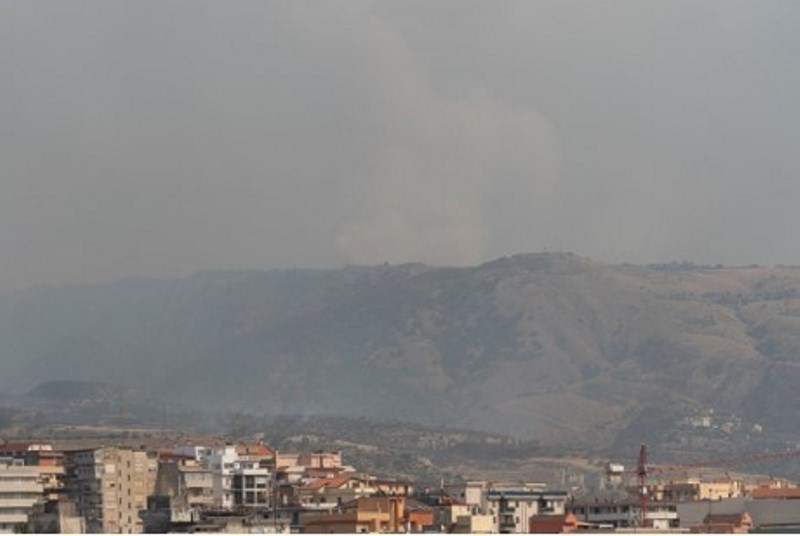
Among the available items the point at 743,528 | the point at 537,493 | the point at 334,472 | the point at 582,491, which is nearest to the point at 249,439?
the point at 582,491

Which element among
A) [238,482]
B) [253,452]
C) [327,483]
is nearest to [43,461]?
[238,482]

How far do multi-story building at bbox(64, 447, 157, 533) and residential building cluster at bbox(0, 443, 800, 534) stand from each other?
0.07 metres

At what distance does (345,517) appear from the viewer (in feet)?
285

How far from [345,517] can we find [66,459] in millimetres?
24388

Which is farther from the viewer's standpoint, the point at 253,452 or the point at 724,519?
the point at 253,452

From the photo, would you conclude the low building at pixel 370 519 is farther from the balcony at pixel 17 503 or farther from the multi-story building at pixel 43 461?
the multi-story building at pixel 43 461

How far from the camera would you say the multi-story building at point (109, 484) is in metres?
102

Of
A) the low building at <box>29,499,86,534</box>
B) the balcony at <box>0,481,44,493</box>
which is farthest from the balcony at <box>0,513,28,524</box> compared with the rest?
the balcony at <box>0,481,44,493</box>

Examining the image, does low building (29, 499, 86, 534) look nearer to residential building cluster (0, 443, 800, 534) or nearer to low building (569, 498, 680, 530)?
residential building cluster (0, 443, 800, 534)

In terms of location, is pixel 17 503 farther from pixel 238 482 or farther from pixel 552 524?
pixel 552 524

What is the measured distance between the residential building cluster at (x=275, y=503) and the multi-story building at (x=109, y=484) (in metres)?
0.07

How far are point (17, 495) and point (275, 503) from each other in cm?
1110

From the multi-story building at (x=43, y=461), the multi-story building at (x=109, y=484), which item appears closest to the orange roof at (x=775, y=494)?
the multi-story building at (x=109, y=484)

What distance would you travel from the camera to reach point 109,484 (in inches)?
4158
